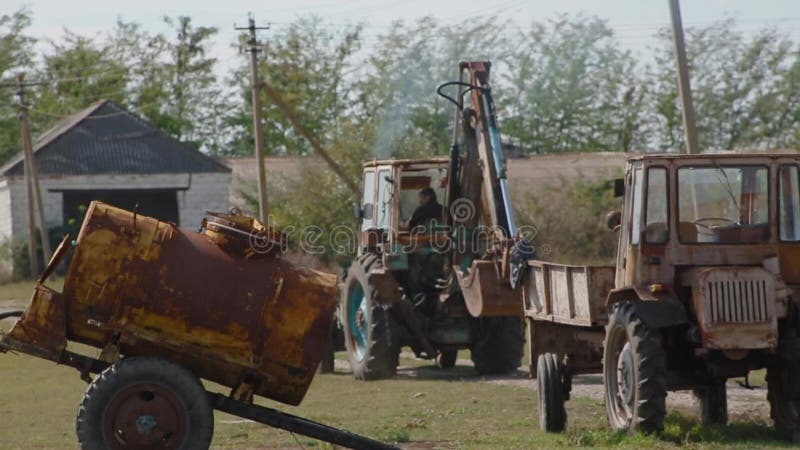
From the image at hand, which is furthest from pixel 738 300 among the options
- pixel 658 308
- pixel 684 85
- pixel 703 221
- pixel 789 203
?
pixel 684 85

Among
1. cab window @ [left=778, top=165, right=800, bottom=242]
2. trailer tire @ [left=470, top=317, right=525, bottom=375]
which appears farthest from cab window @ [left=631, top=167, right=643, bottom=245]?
trailer tire @ [left=470, top=317, right=525, bottom=375]

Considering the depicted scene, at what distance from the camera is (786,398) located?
12.1 meters

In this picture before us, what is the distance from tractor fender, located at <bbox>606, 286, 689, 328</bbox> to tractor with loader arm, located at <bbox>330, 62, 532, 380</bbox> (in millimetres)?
6042

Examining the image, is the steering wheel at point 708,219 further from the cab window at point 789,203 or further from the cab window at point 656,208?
the cab window at point 789,203

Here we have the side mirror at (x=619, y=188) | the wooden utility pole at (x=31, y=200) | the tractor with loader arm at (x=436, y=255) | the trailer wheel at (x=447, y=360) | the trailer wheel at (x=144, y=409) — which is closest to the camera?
the trailer wheel at (x=144, y=409)

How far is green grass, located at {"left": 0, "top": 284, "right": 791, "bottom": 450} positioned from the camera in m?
12.5

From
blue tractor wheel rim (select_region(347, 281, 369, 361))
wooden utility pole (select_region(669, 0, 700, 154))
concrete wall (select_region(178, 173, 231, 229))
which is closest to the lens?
blue tractor wheel rim (select_region(347, 281, 369, 361))

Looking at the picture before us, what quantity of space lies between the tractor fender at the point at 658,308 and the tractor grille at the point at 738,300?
28 cm

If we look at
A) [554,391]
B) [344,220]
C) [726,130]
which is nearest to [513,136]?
[726,130]

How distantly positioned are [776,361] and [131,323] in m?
5.22

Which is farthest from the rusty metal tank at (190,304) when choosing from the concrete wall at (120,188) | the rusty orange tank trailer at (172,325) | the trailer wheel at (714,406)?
the concrete wall at (120,188)

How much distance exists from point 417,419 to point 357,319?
5959 millimetres

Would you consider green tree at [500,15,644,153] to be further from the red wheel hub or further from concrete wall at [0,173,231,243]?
the red wheel hub

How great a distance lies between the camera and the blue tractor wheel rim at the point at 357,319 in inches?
811
